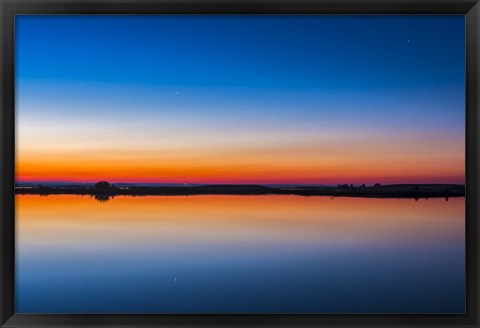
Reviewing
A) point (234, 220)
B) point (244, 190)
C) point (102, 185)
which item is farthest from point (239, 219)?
point (102, 185)

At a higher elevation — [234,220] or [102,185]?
[102,185]

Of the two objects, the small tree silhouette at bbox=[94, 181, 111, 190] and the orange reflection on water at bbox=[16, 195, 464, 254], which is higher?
the small tree silhouette at bbox=[94, 181, 111, 190]

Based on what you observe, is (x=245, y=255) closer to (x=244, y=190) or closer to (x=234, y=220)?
(x=234, y=220)

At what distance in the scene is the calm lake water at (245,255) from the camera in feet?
6.63

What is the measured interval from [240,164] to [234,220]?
24 centimetres

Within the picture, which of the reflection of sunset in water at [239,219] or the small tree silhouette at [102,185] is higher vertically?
the small tree silhouette at [102,185]

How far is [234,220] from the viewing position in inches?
82.9

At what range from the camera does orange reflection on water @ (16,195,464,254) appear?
2.05m

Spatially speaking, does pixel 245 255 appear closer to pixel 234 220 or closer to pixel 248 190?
Answer: pixel 234 220

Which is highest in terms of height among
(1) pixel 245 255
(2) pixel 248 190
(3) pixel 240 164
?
(3) pixel 240 164

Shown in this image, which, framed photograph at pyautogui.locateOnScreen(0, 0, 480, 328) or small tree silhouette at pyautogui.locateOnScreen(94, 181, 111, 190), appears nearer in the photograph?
framed photograph at pyautogui.locateOnScreen(0, 0, 480, 328)

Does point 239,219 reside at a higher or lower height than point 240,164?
lower

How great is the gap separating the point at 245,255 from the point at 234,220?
156 millimetres

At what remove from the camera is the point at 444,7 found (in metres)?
1.87
